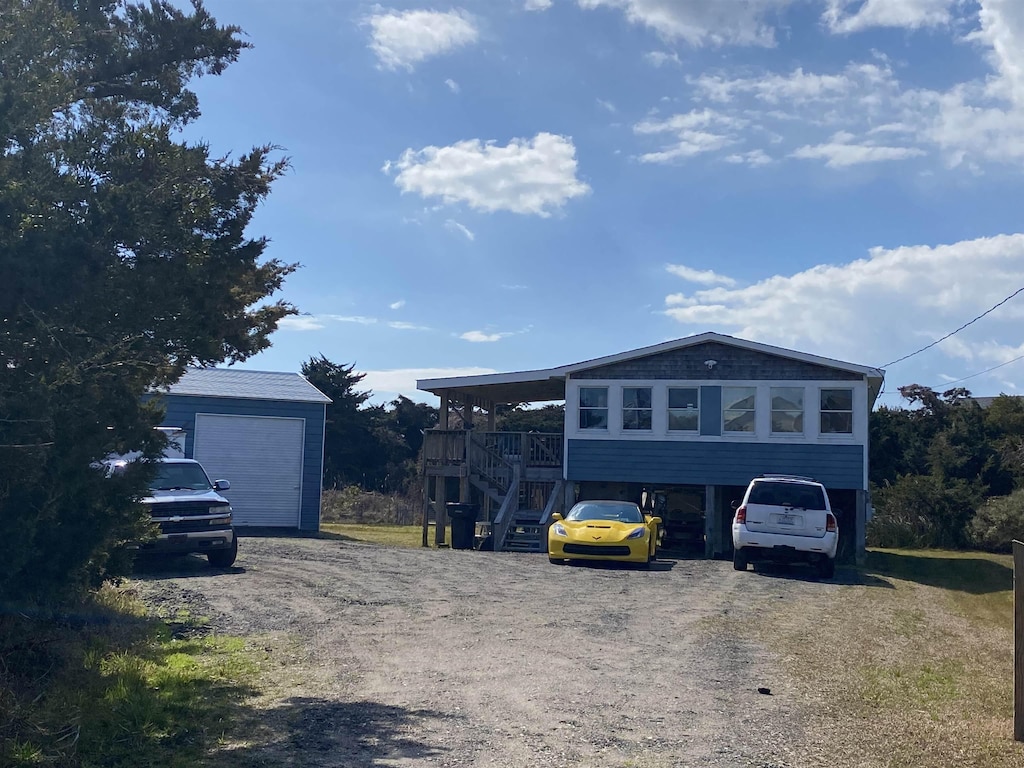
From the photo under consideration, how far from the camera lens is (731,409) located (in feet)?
75.4

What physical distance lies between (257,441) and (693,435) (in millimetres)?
10856

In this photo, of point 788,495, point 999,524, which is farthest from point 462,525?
point 999,524

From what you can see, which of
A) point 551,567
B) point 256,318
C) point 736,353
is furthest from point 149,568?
point 736,353

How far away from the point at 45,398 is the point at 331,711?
2.69 m

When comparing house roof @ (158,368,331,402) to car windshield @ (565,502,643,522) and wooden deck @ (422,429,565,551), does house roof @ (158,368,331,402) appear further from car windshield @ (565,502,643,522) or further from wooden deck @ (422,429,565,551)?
car windshield @ (565,502,643,522)

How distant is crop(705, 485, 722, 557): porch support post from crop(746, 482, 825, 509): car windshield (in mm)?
5063

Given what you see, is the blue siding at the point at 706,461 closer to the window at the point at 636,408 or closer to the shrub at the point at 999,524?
the window at the point at 636,408

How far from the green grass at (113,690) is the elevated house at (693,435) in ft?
45.9

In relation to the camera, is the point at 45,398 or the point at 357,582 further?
the point at 357,582

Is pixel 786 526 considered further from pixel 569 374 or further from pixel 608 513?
pixel 569 374

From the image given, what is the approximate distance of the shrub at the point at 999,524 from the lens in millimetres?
26234

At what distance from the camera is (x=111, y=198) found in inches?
270

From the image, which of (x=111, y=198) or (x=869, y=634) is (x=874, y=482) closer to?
(x=869, y=634)

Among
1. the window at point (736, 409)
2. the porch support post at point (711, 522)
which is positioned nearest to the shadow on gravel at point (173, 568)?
the porch support post at point (711, 522)
